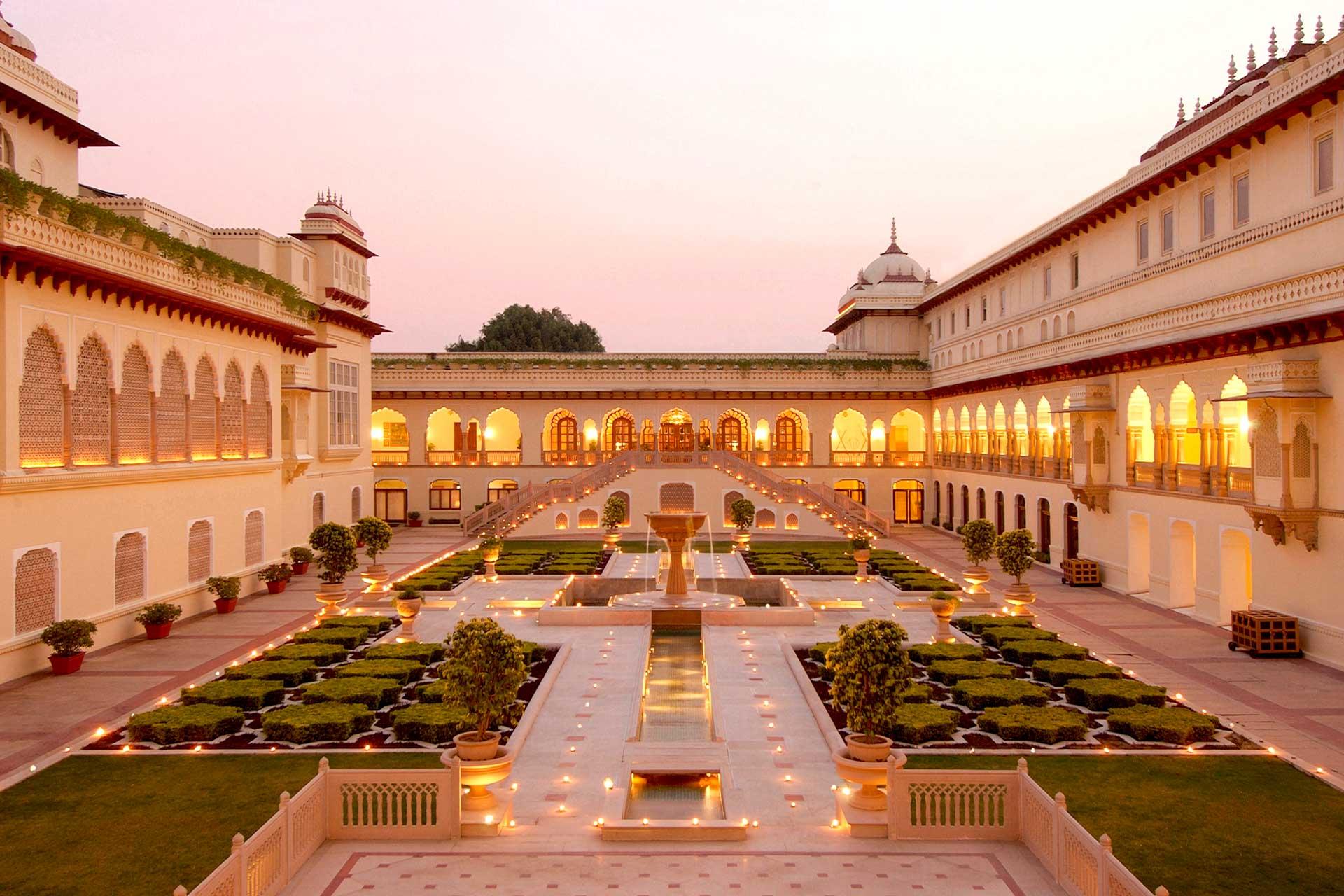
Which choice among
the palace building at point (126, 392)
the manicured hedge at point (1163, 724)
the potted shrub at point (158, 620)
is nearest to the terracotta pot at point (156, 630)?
the potted shrub at point (158, 620)

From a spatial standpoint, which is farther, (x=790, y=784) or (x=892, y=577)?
(x=892, y=577)

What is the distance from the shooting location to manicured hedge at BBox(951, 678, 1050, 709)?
14.7m

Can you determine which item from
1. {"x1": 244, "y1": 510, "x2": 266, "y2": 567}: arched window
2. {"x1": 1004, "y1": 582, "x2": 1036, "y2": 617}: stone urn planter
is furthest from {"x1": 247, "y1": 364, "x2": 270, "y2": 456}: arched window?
{"x1": 1004, "y1": 582, "x2": 1036, "y2": 617}: stone urn planter

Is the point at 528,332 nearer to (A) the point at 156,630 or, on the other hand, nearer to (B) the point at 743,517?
(B) the point at 743,517

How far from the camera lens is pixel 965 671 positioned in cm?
1666

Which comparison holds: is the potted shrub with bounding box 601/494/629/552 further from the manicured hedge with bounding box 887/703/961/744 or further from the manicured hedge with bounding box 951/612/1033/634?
the manicured hedge with bounding box 887/703/961/744

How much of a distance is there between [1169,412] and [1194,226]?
497 cm

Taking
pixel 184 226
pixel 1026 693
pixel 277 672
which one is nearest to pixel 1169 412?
pixel 1026 693

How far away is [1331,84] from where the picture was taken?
1825cm

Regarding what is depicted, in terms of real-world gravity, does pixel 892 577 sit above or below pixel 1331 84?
below

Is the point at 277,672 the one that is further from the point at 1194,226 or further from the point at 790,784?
the point at 1194,226

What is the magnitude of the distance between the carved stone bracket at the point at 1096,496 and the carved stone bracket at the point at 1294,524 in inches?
328

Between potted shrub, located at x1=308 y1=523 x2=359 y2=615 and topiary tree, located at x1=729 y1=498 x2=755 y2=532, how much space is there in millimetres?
17558

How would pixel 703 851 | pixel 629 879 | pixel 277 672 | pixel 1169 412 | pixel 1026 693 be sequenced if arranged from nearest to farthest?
1. pixel 629 879
2. pixel 703 851
3. pixel 1026 693
4. pixel 277 672
5. pixel 1169 412
